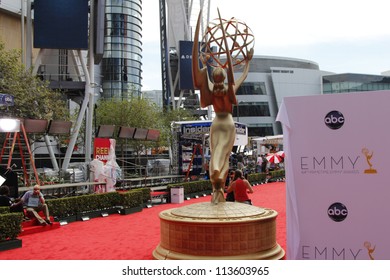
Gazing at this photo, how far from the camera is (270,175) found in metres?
31.2

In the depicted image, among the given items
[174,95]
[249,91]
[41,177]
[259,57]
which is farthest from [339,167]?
[259,57]

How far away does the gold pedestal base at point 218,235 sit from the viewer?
7512 millimetres

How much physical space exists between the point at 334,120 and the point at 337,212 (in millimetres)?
1369

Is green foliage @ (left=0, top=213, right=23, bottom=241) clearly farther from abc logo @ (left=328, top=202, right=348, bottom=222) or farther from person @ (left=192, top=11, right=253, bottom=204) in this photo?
abc logo @ (left=328, top=202, right=348, bottom=222)

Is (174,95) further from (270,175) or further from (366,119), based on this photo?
(366,119)

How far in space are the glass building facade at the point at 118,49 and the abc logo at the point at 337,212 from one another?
224 feet

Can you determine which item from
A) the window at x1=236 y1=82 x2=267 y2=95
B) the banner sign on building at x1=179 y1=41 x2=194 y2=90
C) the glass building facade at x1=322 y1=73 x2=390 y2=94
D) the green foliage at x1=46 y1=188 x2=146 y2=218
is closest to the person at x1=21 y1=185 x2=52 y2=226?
the green foliage at x1=46 y1=188 x2=146 y2=218

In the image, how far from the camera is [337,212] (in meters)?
6.21

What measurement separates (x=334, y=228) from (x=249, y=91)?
73695 millimetres

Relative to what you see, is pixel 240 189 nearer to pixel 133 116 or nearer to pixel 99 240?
pixel 99 240

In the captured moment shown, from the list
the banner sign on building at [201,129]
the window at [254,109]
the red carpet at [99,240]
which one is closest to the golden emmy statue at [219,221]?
the red carpet at [99,240]

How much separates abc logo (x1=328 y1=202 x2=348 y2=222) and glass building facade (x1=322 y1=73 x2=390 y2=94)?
78.0m

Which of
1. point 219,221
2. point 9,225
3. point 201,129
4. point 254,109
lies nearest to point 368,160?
point 219,221

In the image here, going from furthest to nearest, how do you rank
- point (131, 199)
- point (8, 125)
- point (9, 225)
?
1. point (131, 199)
2. point (8, 125)
3. point (9, 225)
